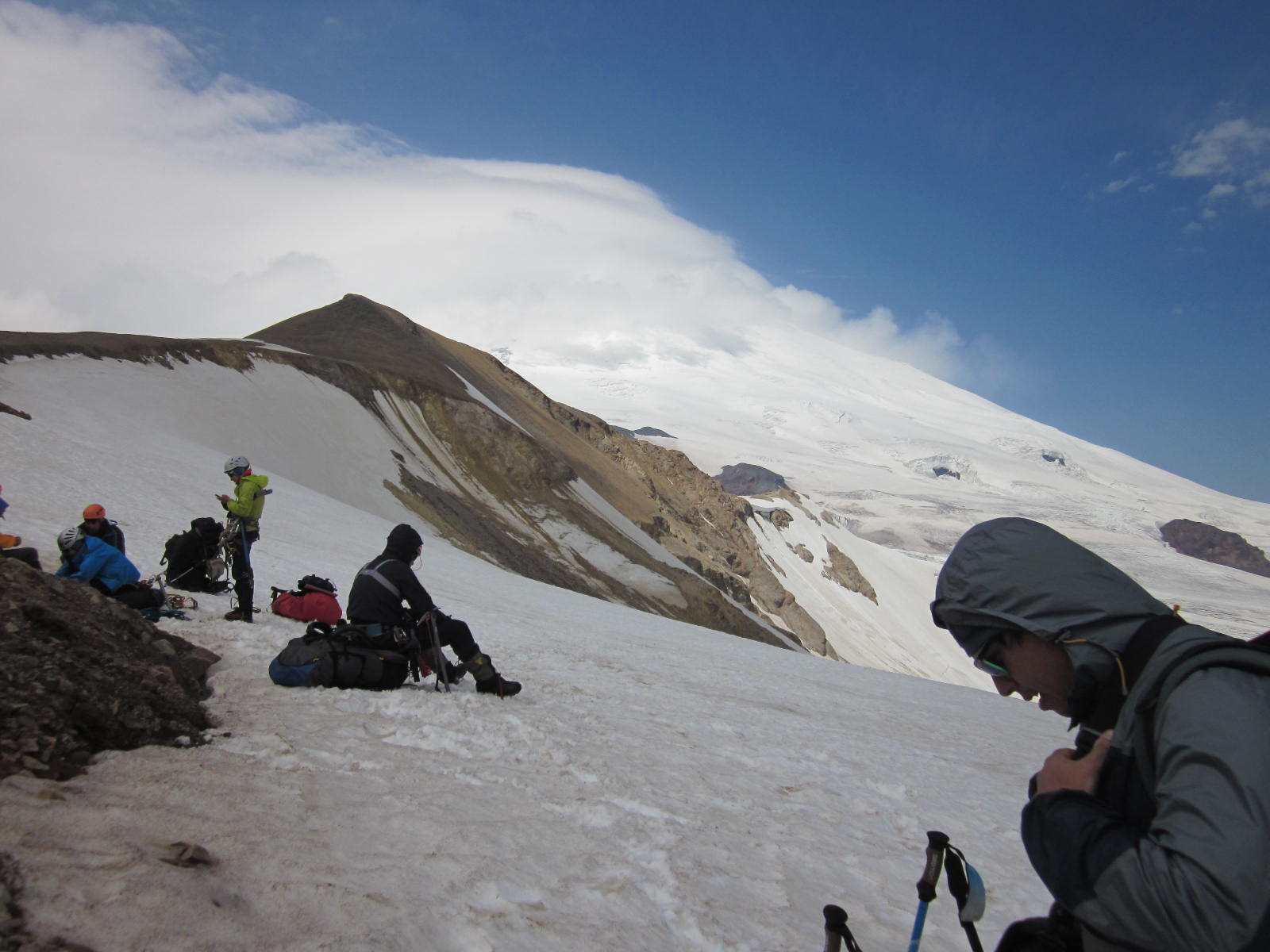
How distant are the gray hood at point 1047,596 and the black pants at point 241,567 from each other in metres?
7.93

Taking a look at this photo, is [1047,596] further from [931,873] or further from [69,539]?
[69,539]

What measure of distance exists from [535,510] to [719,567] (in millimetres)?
19386

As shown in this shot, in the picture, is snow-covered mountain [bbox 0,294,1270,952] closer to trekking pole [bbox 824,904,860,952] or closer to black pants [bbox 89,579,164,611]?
black pants [bbox 89,579,164,611]

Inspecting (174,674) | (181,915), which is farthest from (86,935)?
(174,674)

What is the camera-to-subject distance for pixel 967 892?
Result: 2432 millimetres

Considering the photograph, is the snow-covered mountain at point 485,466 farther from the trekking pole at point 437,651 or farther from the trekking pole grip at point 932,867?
the trekking pole grip at point 932,867

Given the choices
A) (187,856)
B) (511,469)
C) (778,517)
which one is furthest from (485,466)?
(778,517)

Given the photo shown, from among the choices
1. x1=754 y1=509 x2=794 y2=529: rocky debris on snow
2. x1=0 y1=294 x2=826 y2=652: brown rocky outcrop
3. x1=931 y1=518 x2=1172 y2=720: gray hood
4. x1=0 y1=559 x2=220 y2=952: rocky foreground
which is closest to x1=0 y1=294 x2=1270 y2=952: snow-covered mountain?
x1=0 y1=559 x2=220 y2=952: rocky foreground

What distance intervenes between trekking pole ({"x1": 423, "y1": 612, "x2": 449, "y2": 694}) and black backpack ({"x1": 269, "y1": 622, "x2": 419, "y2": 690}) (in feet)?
0.54

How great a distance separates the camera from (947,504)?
180125mm

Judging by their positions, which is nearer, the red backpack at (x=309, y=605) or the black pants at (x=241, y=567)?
the black pants at (x=241, y=567)

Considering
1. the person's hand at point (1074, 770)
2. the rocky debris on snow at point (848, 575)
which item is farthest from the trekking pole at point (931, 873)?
the rocky debris on snow at point (848, 575)

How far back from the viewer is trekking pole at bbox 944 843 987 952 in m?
2.34

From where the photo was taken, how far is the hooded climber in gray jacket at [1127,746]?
1627mm
